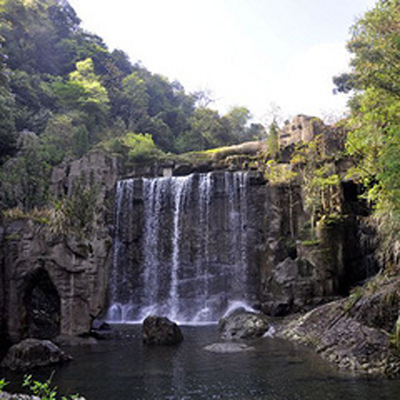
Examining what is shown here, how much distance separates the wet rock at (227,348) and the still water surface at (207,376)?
0.40m

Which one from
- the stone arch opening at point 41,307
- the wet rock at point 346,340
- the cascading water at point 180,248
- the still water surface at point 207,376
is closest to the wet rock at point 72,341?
the still water surface at point 207,376

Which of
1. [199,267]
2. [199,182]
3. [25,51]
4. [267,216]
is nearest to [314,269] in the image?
[267,216]

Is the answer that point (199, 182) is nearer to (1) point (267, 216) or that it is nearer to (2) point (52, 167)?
(1) point (267, 216)

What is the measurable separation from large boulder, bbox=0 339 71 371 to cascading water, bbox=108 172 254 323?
41.0 feet

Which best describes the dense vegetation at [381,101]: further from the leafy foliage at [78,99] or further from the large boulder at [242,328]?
the leafy foliage at [78,99]

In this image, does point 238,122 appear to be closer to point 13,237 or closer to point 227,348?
point 13,237

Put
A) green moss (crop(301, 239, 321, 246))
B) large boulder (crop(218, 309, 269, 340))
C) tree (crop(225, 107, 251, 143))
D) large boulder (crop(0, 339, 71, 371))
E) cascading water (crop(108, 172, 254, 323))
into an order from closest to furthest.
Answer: large boulder (crop(0, 339, 71, 371)) < large boulder (crop(218, 309, 269, 340)) < green moss (crop(301, 239, 321, 246)) < cascading water (crop(108, 172, 254, 323)) < tree (crop(225, 107, 251, 143))

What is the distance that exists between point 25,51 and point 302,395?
177ft

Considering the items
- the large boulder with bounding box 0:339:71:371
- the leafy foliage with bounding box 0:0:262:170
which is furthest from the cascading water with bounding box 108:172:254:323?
the large boulder with bounding box 0:339:71:371

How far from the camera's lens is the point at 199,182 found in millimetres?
28672

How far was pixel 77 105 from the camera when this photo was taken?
154ft

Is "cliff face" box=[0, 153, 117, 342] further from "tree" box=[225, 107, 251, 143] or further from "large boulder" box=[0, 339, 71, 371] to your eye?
"tree" box=[225, 107, 251, 143]

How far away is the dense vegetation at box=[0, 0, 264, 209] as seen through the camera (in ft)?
117

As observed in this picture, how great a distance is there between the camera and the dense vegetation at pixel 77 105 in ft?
117
